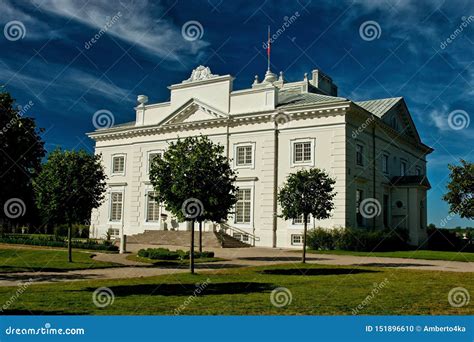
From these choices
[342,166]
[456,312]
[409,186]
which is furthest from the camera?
[409,186]

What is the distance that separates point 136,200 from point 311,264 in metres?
26.1

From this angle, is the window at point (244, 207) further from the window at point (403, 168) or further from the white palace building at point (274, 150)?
→ the window at point (403, 168)

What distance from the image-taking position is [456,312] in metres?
10.6

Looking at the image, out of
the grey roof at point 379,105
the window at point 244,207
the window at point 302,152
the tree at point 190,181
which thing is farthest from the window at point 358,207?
the tree at point 190,181

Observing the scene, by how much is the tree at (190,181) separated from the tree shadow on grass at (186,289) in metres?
3.73

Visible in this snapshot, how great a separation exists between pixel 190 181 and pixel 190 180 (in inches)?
1.5

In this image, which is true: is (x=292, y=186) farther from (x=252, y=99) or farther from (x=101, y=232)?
(x=101, y=232)

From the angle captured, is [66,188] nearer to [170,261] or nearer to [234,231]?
[170,261]

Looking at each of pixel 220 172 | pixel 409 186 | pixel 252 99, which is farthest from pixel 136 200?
pixel 220 172

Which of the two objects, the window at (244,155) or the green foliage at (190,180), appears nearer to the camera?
the green foliage at (190,180)

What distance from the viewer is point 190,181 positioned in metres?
18.7

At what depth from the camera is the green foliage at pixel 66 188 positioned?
21.8 metres

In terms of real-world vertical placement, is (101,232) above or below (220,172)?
below

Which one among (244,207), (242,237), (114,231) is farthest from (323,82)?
(114,231)
